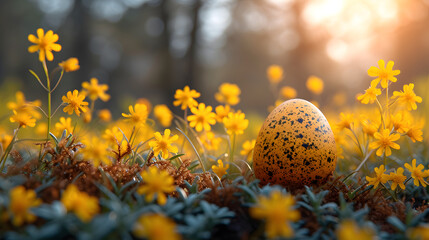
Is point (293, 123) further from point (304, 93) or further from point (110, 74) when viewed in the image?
point (110, 74)

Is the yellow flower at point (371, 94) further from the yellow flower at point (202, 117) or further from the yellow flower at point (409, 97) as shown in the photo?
the yellow flower at point (202, 117)

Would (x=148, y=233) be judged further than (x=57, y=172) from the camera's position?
No

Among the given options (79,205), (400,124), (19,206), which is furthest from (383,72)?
(19,206)

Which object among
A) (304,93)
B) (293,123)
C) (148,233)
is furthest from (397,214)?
(304,93)

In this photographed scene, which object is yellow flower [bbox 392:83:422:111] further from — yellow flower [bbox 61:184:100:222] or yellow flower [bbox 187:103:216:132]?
yellow flower [bbox 61:184:100:222]

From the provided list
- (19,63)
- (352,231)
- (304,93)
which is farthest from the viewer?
(19,63)

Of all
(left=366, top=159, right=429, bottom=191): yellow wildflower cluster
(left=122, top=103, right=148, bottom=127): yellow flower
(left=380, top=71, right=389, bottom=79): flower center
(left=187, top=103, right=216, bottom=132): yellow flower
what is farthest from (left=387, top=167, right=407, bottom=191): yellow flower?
(left=122, top=103, right=148, bottom=127): yellow flower
